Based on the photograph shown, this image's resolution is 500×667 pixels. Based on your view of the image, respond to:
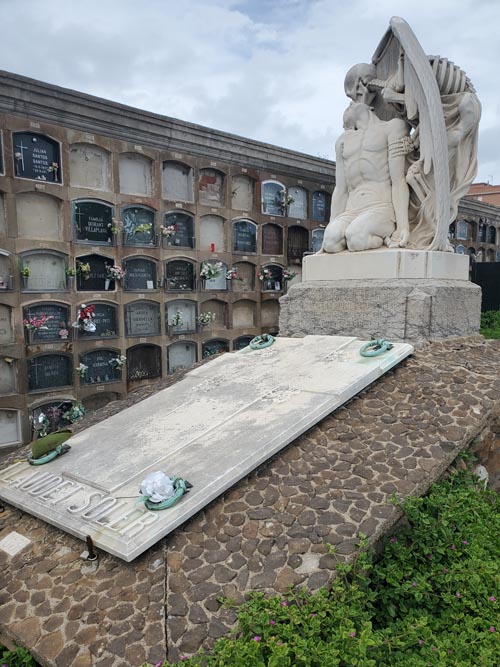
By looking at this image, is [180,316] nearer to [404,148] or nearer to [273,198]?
[273,198]

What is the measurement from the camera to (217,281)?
9570mm

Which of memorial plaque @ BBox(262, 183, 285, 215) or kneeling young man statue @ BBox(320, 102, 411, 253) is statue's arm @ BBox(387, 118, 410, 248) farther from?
memorial plaque @ BBox(262, 183, 285, 215)

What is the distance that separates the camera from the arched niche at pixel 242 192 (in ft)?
32.1

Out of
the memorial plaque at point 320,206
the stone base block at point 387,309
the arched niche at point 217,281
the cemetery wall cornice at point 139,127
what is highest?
the cemetery wall cornice at point 139,127

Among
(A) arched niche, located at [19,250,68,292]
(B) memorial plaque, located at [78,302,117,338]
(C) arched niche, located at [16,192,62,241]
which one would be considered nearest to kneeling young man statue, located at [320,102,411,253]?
(B) memorial plaque, located at [78,302,117,338]

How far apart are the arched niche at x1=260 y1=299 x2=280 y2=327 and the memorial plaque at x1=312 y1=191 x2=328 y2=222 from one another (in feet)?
8.20

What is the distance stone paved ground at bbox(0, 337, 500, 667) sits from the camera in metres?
1.83

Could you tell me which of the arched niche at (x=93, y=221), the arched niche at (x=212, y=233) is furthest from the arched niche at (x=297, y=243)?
the arched niche at (x=93, y=221)

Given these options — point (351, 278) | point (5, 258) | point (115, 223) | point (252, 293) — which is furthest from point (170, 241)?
point (351, 278)

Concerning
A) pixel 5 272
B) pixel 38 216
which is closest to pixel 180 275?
pixel 38 216

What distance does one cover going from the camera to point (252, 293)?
10047 mm

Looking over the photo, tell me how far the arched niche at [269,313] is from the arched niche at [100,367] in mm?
3569

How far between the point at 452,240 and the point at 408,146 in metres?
10.2

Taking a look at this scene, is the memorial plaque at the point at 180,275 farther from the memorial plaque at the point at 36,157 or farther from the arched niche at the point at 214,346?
the memorial plaque at the point at 36,157
